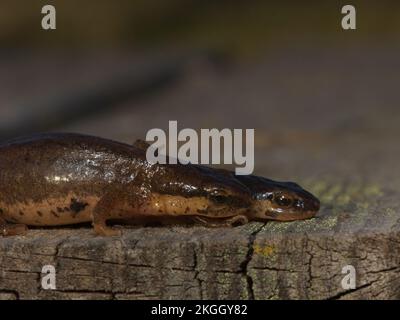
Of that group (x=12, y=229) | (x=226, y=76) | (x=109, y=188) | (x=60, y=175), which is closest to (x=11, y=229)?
(x=12, y=229)

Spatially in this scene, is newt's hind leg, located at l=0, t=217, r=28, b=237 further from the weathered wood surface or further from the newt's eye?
the newt's eye

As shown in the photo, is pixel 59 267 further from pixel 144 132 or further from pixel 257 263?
pixel 144 132

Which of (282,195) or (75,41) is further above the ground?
(75,41)

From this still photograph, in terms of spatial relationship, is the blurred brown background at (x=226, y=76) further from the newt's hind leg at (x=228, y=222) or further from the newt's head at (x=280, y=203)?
the newt's hind leg at (x=228, y=222)

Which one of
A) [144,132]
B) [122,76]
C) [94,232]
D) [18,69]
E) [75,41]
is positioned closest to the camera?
[94,232]

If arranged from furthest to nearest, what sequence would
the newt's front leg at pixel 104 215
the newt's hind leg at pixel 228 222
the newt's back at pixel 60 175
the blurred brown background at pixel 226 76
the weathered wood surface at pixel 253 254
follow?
the blurred brown background at pixel 226 76 < the newt's back at pixel 60 175 < the newt's hind leg at pixel 228 222 < the newt's front leg at pixel 104 215 < the weathered wood surface at pixel 253 254

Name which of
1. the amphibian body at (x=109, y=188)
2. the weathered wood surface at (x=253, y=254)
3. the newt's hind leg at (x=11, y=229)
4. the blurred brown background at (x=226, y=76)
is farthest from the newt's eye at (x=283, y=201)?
the newt's hind leg at (x=11, y=229)

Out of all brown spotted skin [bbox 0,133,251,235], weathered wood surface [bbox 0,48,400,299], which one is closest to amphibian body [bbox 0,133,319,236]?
brown spotted skin [bbox 0,133,251,235]

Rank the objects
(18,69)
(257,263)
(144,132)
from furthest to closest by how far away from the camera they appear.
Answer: (18,69) → (144,132) → (257,263)

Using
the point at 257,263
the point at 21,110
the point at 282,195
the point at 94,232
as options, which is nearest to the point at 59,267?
the point at 94,232

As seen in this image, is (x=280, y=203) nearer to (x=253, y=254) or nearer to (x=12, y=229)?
(x=253, y=254)
